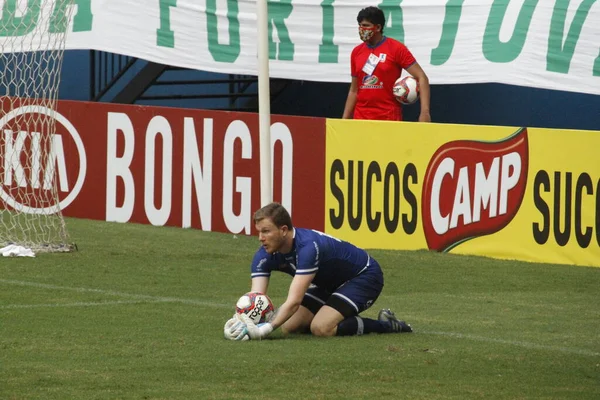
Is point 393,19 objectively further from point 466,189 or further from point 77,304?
point 77,304

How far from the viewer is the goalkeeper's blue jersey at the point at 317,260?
8.68 meters

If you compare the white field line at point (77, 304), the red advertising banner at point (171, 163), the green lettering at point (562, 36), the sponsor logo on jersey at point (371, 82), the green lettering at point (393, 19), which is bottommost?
the white field line at point (77, 304)

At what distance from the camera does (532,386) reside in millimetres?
7430

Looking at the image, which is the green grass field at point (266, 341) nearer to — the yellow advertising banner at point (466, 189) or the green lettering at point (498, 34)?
the yellow advertising banner at point (466, 189)

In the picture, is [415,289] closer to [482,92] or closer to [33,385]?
[33,385]

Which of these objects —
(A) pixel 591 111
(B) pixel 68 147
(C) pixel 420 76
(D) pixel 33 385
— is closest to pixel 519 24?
(C) pixel 420 76

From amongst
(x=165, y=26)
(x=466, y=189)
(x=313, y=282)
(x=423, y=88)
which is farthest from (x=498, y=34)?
(x=313, y=282)

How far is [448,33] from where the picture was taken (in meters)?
15.1

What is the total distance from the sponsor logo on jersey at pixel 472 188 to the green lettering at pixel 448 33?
6.59ft

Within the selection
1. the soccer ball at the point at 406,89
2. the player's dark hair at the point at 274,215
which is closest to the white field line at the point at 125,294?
the player's dark hair at the point at 274,215

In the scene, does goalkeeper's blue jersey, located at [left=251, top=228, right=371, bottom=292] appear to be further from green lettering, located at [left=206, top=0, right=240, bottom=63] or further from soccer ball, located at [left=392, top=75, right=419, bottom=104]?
green lettering, located at [left=206, top=0, right=240, bottom=63]

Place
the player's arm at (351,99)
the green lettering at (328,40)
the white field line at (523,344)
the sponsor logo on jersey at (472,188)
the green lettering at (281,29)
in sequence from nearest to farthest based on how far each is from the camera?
the white field line at (523,344) → the sponsor logo on jersey at (472,188) → the player's arm at (351,99) → the green lettering at (328,40) → the green lettering at (281,29)

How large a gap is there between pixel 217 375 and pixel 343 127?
6.67 metres

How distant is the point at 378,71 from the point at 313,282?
16.9 ft
